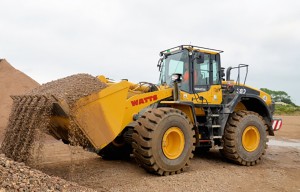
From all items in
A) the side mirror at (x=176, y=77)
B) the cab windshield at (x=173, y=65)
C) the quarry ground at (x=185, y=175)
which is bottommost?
the quarry ground at (x=185, y=175)

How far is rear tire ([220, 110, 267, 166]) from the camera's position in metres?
A: 8.08

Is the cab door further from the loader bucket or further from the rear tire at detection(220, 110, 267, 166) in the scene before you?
the loader bucket

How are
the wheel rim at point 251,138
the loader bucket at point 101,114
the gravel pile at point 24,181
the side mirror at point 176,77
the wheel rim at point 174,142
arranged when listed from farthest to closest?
the wheel rim at point 251,138, the side mirror at point 176,77, the wheel rim at point 174,142, the loader bucket at point 101,114, the gravel pile at point 24,181

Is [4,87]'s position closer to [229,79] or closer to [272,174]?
[229,79]

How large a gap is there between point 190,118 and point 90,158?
9.10 feet

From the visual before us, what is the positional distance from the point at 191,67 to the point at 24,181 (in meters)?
4.42

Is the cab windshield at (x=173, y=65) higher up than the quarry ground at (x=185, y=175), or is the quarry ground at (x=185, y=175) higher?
the cab windshield at (x=173, y=65)

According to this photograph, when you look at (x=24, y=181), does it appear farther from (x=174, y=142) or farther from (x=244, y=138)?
(x=244, y=138)

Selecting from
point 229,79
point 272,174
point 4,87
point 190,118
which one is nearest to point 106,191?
point 190,118

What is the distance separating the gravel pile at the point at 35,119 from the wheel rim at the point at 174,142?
1545 mm

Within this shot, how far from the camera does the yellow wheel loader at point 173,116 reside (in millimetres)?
6051

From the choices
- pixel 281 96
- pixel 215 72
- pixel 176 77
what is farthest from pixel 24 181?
pixel 281 96

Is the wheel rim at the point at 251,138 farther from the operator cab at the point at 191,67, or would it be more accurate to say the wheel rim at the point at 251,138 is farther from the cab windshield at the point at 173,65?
the cab windshield at the point at 173,65

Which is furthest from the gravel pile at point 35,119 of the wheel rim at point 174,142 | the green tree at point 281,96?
Result: the green tree at point 281,96
